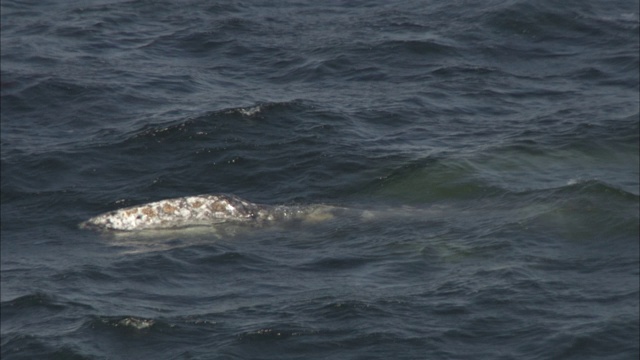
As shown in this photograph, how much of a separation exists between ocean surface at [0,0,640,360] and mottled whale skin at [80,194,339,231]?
0.41 metres

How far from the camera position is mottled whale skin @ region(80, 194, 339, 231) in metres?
29.9

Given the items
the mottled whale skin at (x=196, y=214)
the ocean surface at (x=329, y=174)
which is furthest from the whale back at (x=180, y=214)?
the ocean surface at (x=329, y=174)

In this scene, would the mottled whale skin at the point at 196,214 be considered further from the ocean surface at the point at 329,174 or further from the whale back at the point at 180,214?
the ocean surface at the point at 329,174

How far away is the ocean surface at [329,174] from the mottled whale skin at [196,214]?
0.41 meters

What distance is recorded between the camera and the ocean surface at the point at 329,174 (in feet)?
77.8

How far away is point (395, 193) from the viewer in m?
31.2

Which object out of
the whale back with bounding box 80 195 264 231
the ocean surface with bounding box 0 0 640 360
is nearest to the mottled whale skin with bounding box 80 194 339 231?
the whale back with bounding box 80 195 264 231

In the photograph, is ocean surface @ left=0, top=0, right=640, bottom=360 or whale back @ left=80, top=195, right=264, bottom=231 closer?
ocean surface @ left=0, top=0, right=640, bottom=360

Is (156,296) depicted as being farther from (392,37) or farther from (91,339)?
(392,37)

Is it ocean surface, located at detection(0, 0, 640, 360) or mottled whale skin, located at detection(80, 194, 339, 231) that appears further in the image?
mottled whale skin, located at detection(80, 194, 339, 231)

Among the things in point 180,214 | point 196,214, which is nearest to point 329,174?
point 196,214

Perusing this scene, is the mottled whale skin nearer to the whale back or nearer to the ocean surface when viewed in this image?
the whale back

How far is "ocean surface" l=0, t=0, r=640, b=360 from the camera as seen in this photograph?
2372 cm

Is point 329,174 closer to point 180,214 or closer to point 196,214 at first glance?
point 196,214
